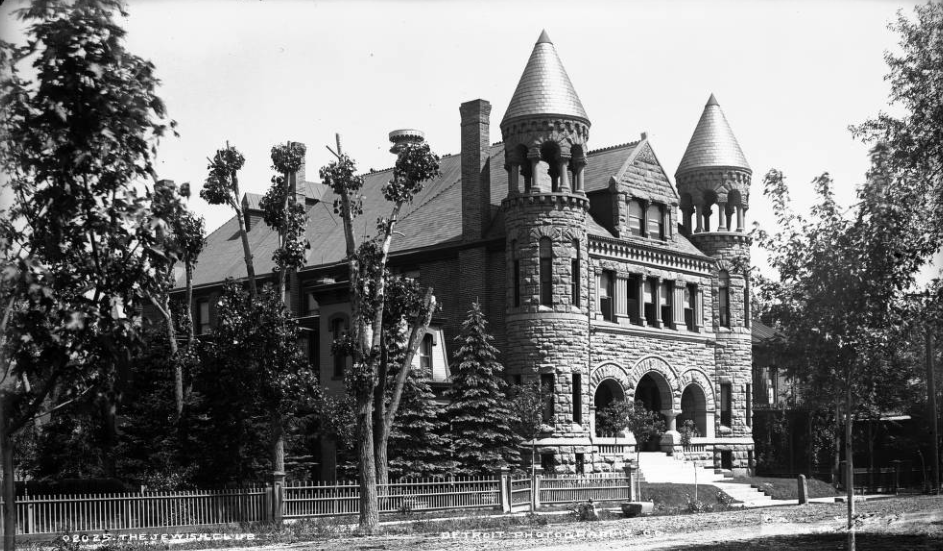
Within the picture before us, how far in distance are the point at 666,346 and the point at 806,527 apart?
21.0 m

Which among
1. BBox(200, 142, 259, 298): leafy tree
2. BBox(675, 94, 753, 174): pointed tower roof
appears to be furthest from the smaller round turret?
BBox(200, 142, 259, 298): leafy tree

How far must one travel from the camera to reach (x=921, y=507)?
3759cm

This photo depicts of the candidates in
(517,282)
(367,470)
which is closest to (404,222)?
(517,282)

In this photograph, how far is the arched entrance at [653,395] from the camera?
4984 cm

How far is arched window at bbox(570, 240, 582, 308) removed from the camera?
45844 millimetres

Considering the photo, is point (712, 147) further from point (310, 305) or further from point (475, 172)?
point (310, 305)

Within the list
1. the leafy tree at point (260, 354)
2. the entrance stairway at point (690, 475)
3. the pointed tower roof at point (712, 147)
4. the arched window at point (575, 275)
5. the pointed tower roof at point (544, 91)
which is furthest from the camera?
the pointed tower roof at point (712, 147)

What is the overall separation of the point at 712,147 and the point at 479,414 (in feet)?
65.8

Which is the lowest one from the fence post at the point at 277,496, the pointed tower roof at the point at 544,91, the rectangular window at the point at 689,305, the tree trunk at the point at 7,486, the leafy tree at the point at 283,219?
the fence post at the point at 277,496

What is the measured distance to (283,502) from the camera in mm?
31891

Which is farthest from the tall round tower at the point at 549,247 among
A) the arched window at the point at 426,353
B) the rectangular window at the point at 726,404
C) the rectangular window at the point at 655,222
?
the rectangular window at the point at 726,404

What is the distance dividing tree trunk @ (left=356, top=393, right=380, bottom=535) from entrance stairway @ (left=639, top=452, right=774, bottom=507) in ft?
57.5

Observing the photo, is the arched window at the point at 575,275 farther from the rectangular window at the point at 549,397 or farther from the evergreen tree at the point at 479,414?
the evergreen tree at the point at 479,414

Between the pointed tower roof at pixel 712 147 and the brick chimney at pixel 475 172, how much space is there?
1083 centimetres
